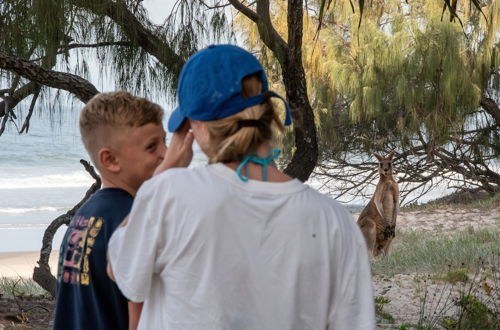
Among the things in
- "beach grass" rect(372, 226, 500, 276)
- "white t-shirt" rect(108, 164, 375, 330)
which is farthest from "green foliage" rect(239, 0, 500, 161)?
"white t-shirt" rect(108, 164, 375, 330)

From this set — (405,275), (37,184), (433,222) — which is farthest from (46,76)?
(37,184)

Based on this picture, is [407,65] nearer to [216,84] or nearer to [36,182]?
[216,84]

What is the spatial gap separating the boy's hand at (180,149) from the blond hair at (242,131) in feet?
0.28

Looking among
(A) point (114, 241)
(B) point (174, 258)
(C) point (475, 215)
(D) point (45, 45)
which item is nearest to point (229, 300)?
(B) point (174, 258)

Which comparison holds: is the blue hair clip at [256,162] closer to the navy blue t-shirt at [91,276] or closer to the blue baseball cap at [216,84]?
the blue baseball cap at [216,84]

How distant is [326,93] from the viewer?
1062 centimetres

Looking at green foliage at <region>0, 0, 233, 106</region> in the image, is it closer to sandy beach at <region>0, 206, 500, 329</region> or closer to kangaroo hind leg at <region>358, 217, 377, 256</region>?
sandy beach at <region>0, 206, 500, 329</region>

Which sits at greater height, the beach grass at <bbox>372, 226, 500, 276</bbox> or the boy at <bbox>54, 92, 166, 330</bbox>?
the boy at <bbox>54, 92, 166, 330</bbox>

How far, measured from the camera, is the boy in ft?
5.45

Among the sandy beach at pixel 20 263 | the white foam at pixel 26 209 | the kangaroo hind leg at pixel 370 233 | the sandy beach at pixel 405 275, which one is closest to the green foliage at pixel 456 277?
the sandy beach at pixel 405 275

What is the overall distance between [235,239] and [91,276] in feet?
1.62

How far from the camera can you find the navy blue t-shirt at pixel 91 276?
1.66 meters

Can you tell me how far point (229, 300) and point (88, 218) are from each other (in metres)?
0.52

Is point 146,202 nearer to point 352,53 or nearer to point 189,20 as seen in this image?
point 189,20
